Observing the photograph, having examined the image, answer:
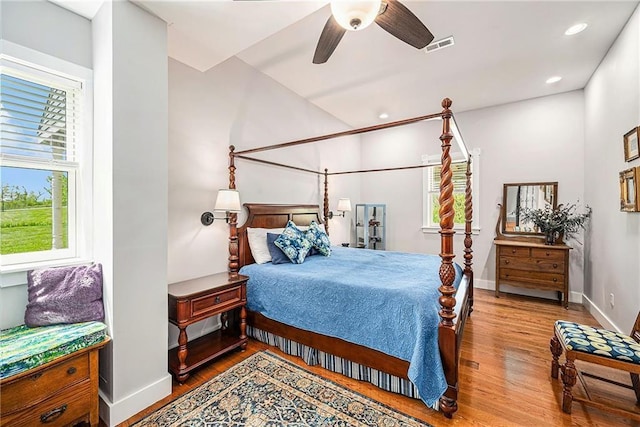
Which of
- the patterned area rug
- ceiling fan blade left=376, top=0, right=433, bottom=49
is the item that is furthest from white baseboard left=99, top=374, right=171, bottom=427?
ceiling fan blade left=376, top=0, right=433, bottom=49

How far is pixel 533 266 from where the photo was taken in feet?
13.1

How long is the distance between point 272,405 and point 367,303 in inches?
37.8

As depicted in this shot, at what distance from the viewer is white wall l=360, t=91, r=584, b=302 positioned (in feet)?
13.5

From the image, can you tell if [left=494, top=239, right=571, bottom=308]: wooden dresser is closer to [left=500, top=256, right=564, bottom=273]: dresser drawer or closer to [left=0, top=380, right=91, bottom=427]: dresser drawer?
[left=500, top=256, right=564, bottom=273]: dresser drawer

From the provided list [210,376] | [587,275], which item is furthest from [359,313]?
[587,275]

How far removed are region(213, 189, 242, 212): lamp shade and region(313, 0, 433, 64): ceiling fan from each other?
1462mm

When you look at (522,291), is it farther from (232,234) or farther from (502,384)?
(232,234)

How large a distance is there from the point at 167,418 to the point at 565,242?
5.35 meters

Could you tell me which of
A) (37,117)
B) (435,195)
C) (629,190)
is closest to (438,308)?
(629,190)

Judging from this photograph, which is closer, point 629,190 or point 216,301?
point 216,301

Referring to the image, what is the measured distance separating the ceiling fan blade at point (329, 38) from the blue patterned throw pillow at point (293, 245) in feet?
5.97

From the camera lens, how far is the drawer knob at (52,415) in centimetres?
145

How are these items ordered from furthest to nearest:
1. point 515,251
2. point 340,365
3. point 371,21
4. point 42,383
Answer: point 515,251
point 340,365
point 371,21
point 42,383

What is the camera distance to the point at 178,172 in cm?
262
